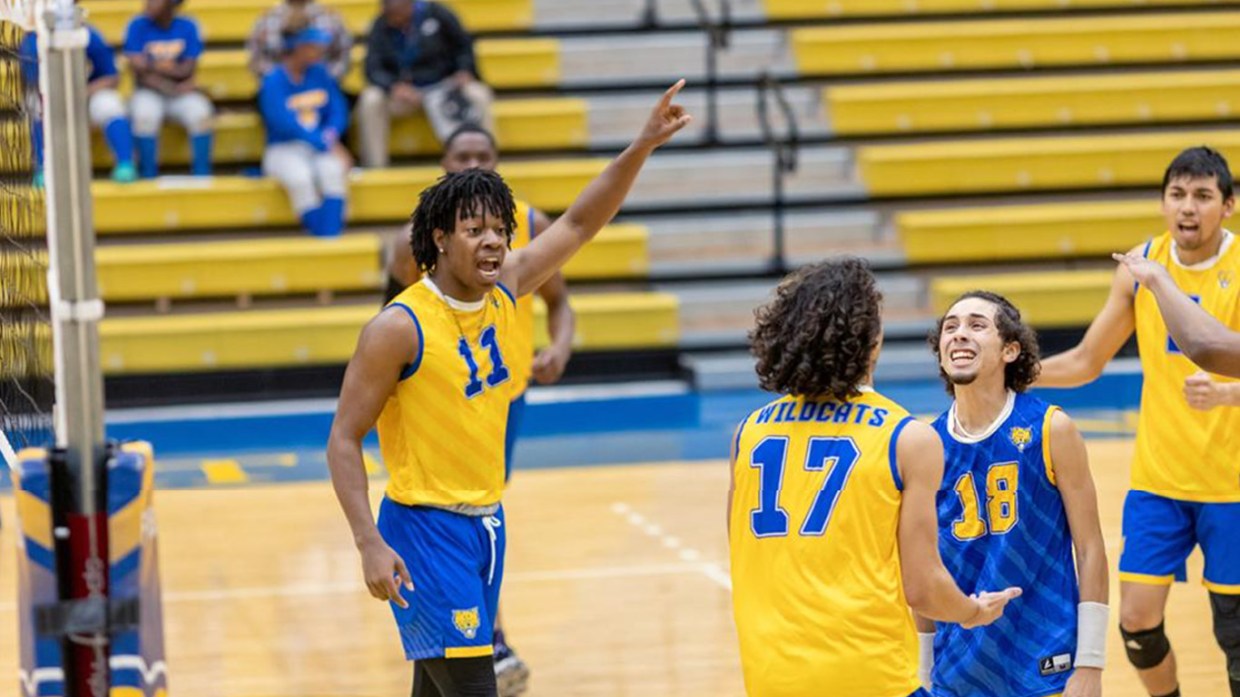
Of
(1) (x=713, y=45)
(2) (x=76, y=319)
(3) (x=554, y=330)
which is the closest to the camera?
(2) (x=76, y=319)

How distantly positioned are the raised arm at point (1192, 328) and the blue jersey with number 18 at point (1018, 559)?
437 mm

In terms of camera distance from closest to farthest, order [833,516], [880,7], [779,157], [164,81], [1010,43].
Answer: [833,516] → [164,81] → [779,157] → [1010,43] → [880,7]

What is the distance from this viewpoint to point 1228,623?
6.04m

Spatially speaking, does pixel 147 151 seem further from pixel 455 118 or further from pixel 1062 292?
pixel 1062 292

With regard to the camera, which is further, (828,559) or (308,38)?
(308,38)

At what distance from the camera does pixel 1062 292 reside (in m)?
14.8

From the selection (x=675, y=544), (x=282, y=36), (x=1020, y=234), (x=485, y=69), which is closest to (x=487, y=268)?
(x=675, y=544)

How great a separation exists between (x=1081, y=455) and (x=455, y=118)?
34.0 feet

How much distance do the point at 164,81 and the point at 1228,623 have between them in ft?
34.1

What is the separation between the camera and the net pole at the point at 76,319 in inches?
142

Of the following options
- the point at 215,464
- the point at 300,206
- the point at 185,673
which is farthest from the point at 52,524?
the point at 300,206

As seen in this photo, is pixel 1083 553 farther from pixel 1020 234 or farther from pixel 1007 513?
pixel 1020 234

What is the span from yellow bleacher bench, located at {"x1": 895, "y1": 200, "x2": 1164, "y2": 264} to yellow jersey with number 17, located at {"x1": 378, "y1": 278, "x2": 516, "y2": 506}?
10664 millimetres

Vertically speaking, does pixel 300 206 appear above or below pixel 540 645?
above
